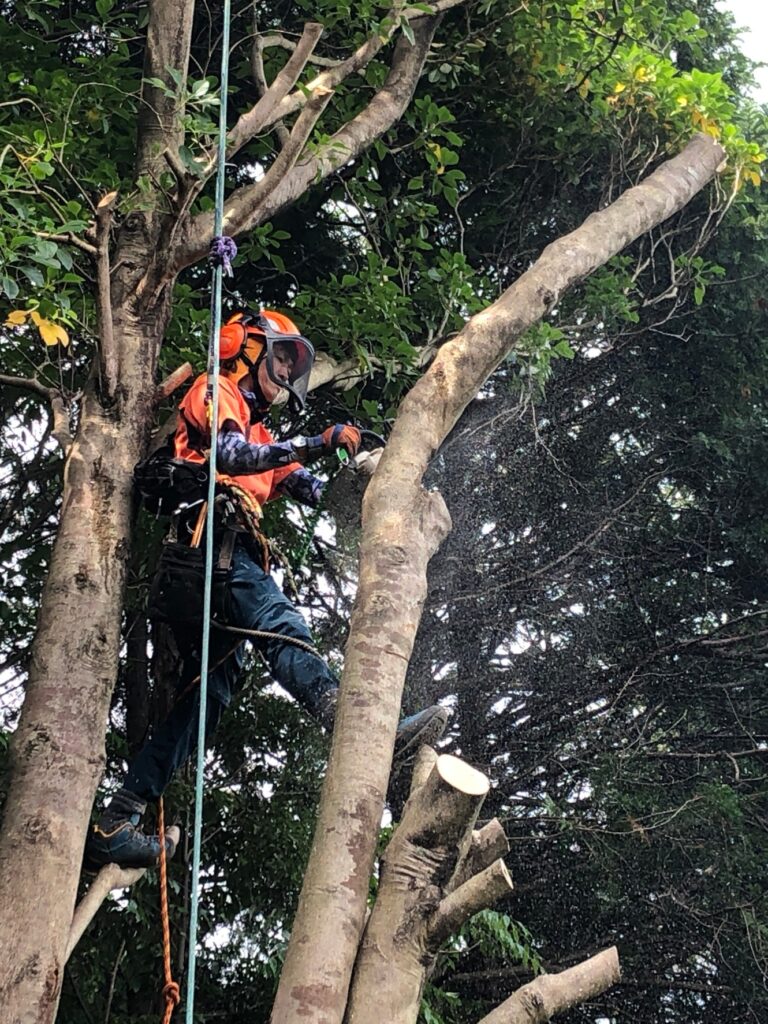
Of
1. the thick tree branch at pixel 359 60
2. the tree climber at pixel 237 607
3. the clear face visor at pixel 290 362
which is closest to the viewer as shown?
the tree climber at pixel 237 607

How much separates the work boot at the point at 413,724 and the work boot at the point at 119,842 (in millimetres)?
578

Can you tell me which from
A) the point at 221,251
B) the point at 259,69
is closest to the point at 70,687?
the point at 221,251

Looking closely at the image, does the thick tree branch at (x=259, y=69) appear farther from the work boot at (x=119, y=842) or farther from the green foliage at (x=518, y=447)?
the work boot at (x=119, y=842)

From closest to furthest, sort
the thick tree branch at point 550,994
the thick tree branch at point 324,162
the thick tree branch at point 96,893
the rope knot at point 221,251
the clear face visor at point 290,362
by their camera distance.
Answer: the thick tree branch at point 550,994, the thick tree branch at point 96,893, the rope knot at point 221,251, the thick tree branch at point 324,162, the clear face visor at point 290,362

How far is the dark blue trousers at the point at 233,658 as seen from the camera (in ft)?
10.8

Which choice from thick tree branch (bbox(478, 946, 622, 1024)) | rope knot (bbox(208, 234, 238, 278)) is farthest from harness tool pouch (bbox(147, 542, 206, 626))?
thick tree branch (bbox(478, 946, 622, 1024))

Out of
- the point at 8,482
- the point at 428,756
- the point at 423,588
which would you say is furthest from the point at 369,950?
the point at 8,482

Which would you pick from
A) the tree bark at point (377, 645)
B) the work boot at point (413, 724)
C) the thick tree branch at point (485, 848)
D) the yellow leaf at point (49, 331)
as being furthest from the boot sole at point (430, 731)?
the yellow leaf at point (49, 331)

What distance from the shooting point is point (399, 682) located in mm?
2748

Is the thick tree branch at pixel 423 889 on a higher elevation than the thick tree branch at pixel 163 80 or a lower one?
lower

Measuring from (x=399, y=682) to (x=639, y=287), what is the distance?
15.0ft

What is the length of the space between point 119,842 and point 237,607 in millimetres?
722

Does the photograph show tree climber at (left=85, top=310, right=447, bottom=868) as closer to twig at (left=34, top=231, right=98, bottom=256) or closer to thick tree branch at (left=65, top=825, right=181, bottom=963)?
thick tree branch at (left=65, top=825, right=181, bottom=963)

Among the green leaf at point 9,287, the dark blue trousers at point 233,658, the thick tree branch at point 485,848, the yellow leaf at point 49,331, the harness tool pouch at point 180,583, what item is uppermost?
the yellow leaf at point 49,331
